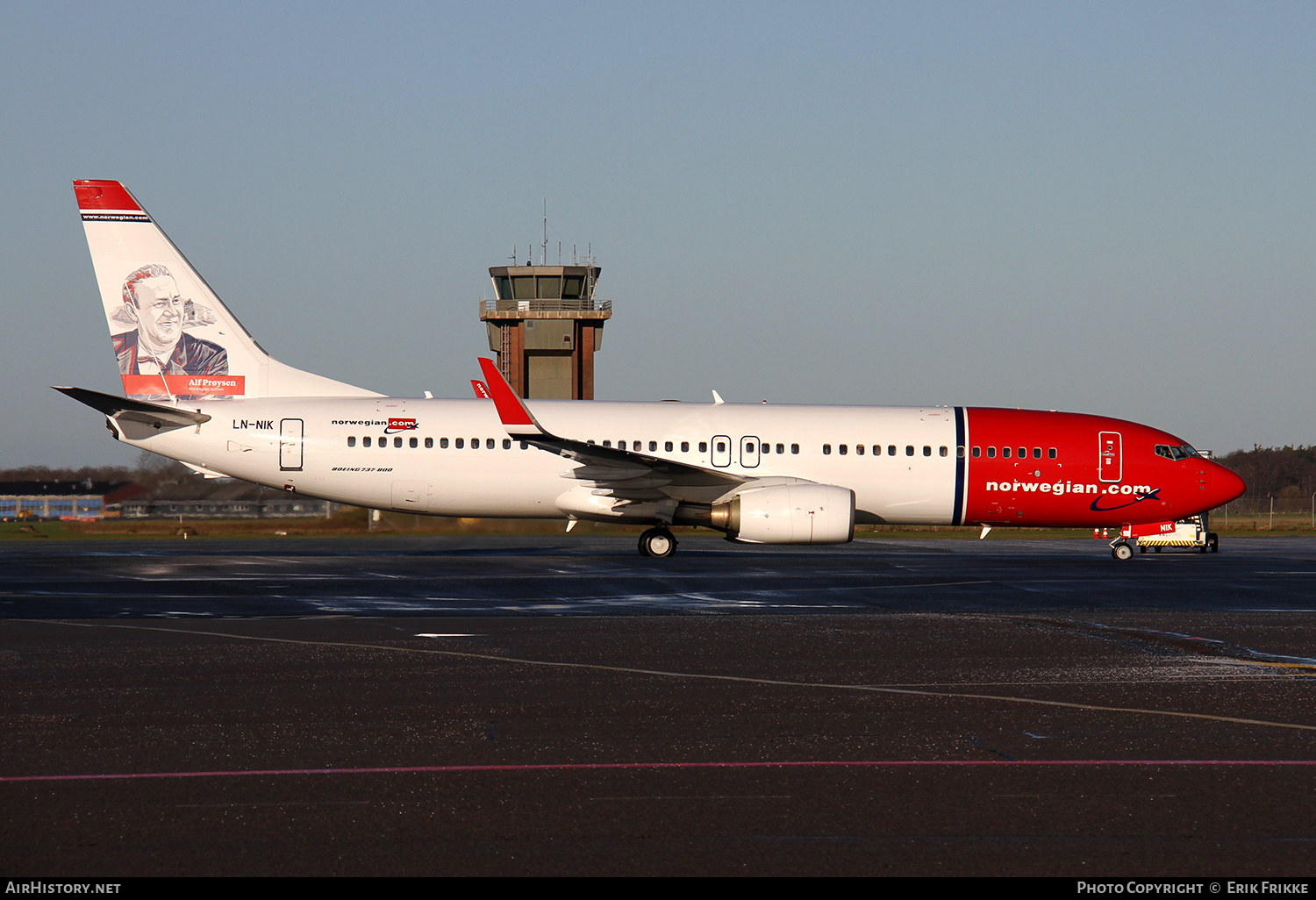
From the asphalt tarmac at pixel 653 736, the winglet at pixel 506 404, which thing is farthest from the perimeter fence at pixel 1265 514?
the asphalt tarmac at pixel 653 736

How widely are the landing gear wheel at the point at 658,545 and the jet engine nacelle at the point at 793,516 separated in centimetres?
180

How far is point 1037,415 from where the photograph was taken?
27516 mm

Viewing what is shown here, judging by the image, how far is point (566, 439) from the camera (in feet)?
82.7

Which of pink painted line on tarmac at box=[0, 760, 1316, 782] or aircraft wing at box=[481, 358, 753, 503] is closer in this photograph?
pink painted line on tarmac at box=[0, 760, 1316, 782]

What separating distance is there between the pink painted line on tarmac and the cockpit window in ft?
71.6

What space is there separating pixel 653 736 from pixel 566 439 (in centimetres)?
1781

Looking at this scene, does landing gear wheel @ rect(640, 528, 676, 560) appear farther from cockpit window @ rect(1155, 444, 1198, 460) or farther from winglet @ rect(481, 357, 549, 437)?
cockpit window @ rect(1155, 444, 1198, 460)

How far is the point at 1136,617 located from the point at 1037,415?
44.4ft

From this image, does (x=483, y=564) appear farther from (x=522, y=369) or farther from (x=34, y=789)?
(x=522, y=369)

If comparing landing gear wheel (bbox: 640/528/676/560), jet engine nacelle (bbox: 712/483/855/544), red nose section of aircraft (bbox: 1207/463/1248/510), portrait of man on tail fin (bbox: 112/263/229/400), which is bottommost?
landing gear wheel (bbox: 640/528/676/560)

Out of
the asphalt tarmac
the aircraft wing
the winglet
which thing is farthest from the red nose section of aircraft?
Answer: the winglet

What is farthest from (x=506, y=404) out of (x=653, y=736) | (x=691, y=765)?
(x=691, y=765)

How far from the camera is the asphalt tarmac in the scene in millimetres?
5266
